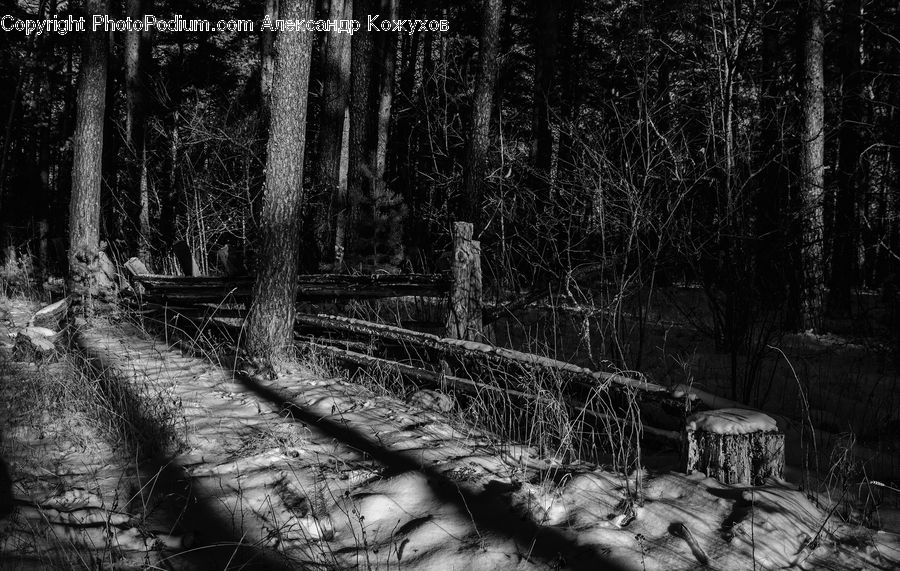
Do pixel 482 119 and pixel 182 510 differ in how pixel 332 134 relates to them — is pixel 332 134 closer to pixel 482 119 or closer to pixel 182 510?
pixel 482 119

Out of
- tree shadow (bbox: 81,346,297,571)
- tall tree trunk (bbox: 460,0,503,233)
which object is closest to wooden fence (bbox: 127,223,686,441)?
tree shadow (bbox: 81,346,297,571)

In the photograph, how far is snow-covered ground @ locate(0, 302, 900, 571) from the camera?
2.68 m

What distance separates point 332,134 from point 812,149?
8.29m

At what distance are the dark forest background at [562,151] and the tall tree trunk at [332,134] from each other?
0.15 feet

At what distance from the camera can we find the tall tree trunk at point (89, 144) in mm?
8812

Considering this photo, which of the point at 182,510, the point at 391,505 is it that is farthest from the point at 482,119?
the point at 182,510

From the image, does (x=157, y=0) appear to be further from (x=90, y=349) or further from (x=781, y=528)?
(x=781, y=528)

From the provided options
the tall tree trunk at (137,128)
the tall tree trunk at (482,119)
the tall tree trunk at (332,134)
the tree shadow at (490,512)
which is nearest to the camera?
the tree shadow at (490,512)

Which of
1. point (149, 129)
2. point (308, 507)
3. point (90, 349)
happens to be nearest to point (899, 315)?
point (308, 507)

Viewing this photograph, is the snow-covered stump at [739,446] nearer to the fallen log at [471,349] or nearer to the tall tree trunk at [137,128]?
the fallen log at [471,349]

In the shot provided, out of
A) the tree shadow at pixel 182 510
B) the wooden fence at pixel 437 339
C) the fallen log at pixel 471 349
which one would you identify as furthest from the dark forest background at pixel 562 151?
the tree shadow at pixel 182 510

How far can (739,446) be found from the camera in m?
3.18

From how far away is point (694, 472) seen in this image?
329 centimetres

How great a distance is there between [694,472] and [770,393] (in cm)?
314
